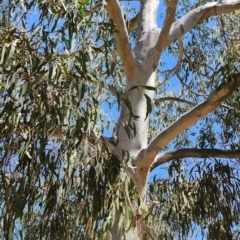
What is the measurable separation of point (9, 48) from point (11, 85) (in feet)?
0.48

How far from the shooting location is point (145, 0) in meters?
3.98

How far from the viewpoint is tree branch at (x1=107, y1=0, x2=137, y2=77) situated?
307 centimetres

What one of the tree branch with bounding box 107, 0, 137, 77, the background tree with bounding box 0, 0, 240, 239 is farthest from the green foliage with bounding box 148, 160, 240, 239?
the tree branch with bounding box 107, 0, 137, 77

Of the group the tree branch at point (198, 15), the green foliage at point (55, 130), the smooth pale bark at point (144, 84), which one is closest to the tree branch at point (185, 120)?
the smooth pale bark at point (144, 84)

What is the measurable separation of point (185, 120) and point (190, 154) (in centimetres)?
35

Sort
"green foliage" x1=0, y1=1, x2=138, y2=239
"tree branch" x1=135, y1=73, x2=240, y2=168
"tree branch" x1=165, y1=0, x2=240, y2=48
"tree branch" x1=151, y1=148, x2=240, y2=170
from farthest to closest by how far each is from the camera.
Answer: "tree branch" x1=165, y1=0, x2=240, y2=48
"tree branch" x1=151, y1=148, x2=240, y2=170
"tree branch" x1=135, y1=73, x2=240, y2=168
"green foliage" x1=0, y1=1, x2=138, y2=239

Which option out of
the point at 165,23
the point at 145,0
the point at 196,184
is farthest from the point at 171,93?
the point at 165,23

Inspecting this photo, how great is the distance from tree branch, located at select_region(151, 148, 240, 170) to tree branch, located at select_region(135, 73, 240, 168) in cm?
18

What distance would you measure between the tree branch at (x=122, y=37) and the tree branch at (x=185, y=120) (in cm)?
56

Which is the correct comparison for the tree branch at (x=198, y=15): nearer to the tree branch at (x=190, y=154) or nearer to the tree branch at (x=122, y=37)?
the tree branch at (x=122, y=37)

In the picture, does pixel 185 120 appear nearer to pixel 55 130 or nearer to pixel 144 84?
pixel 144 84

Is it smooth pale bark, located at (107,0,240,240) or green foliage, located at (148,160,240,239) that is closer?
smooth pale bark, located at (107,0,240,240)

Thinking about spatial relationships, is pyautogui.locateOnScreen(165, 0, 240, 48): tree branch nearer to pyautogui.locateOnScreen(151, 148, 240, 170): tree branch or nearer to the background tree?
the background tree

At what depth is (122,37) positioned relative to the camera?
310 cm
